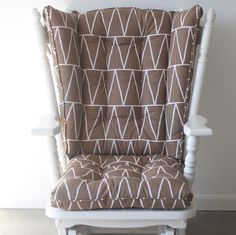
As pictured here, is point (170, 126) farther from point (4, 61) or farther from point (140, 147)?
point (4, 61)

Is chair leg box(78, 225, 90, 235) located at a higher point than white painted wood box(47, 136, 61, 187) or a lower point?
lower

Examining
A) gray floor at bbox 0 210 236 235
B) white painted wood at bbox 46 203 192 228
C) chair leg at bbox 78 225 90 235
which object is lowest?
gray floor at bbox 0 210 236 235

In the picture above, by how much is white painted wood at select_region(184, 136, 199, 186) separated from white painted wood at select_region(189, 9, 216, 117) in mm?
192

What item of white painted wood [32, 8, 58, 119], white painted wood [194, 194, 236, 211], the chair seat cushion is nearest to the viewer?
the chair seat cushion

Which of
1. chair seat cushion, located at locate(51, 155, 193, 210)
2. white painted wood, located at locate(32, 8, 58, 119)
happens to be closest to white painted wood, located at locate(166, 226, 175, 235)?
chair seat cushion, located at locate(51, 155, 193, 210)

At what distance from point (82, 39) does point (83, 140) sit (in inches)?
16.8

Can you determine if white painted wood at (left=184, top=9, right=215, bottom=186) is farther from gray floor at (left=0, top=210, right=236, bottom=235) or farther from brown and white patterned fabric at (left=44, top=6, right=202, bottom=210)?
gray floor at (left=0, top=210, right=236, bottom=235)

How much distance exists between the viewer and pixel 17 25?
166 centimetres

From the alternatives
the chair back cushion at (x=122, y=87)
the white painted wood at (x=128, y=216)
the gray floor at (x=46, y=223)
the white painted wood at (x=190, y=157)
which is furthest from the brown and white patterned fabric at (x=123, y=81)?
the gray floor at (x=46, y=223)

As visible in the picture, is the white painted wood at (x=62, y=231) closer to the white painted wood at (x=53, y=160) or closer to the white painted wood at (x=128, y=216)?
the white painted wood at (x=128, y=216)

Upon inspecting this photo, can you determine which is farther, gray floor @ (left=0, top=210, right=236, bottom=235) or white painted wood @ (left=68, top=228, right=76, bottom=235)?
gray floor @ (left=0, top=210, right=236, bottom=235)

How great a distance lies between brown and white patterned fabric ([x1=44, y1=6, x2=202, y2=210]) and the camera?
4.56ft

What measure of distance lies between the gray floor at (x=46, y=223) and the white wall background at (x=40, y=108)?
5 centimetres

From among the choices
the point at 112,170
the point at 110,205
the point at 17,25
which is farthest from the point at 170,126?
the point at 17,25
